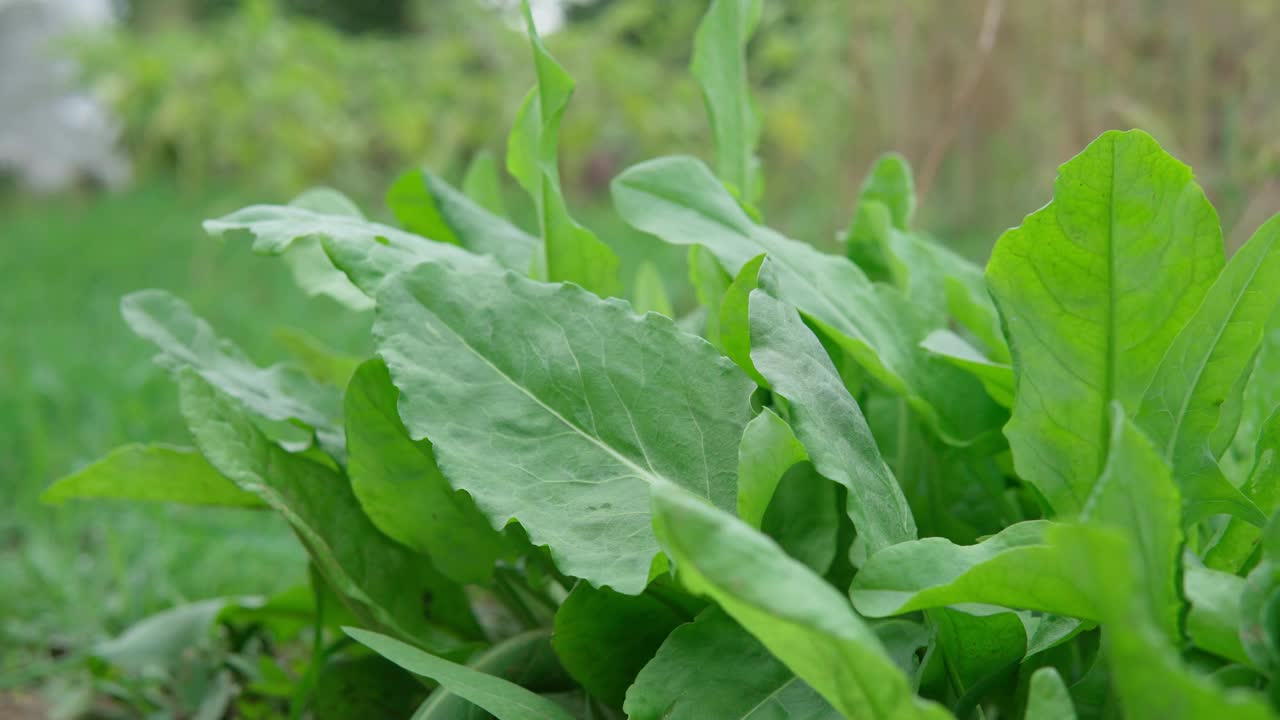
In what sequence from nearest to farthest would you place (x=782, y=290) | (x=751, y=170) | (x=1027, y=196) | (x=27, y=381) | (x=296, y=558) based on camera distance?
(x=782, y=290)
(x=751, y=170)
(x=296, y=558)
(x=27, y=381)
(x=1027, y=196)

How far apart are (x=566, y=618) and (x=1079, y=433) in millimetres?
345

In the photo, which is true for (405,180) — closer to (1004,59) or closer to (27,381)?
(27,381)

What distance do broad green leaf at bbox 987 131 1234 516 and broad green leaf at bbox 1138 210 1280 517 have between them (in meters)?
0.02

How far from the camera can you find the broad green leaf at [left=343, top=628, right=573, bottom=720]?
0.65 metres

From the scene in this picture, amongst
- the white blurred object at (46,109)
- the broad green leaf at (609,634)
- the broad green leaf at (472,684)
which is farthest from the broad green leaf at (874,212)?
the white blurred object at (46,109)

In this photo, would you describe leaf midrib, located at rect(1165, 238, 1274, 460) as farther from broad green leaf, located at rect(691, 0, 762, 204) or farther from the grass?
the grass

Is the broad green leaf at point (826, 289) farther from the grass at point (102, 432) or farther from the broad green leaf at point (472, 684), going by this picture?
the grass at point (102, 432)

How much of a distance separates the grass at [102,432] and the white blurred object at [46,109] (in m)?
3.10

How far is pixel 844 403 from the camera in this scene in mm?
669

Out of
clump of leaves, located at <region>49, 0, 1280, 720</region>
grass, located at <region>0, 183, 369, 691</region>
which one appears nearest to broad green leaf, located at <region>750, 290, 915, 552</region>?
clump of leaves, located at <region>49, 0, 1280, 720</region>

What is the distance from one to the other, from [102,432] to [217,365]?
133 cm

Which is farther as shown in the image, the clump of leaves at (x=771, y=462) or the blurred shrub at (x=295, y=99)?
the blurred shrub at (x=295, y=99)

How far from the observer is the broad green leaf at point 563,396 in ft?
2.17

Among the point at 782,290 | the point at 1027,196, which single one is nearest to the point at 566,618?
the point at 782,290
